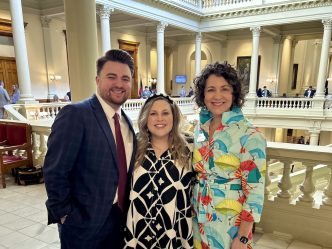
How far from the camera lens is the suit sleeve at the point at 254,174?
1.50 meters

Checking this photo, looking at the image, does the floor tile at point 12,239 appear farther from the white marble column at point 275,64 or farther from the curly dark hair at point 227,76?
the white marble column at point 275,64

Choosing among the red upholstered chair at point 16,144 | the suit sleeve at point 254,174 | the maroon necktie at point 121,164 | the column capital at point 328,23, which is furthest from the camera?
the column capital at point 328,23

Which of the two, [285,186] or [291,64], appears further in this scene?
[291,64]

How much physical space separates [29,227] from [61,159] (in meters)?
1.99

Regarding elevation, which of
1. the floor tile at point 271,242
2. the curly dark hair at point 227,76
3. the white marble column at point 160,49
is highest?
the white marble column at point 160,49

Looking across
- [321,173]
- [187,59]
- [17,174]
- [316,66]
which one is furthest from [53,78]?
[316,66]

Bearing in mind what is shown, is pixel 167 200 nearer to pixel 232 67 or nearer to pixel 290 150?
pixel 232 67

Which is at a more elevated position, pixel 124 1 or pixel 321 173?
pixel 124 1

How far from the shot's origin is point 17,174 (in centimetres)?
438

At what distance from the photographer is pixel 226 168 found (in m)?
1.57

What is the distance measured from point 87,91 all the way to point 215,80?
1.63 metres

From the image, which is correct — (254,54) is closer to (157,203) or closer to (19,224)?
(19,224)

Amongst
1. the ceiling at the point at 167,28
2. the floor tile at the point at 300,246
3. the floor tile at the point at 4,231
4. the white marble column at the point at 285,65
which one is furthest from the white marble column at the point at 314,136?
the floor tile at the point at 4,231

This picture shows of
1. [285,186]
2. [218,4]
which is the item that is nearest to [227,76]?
[285,186]
